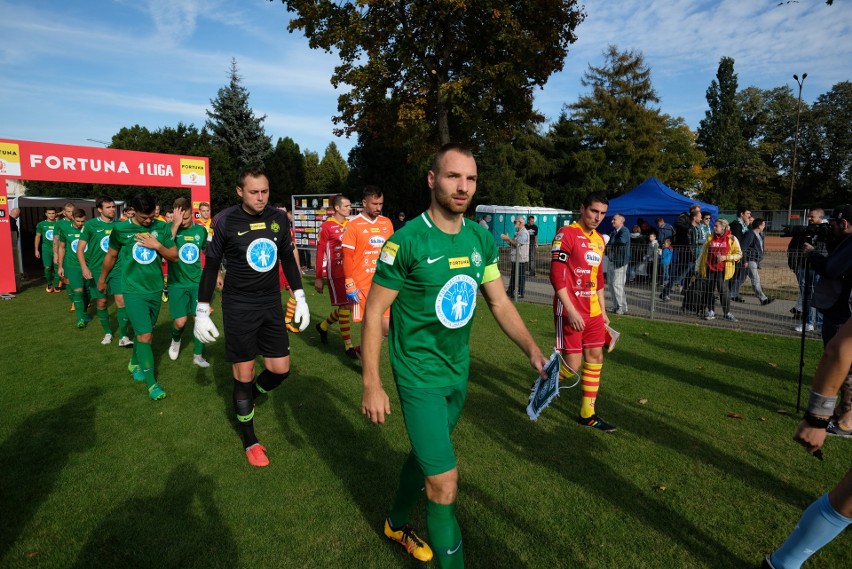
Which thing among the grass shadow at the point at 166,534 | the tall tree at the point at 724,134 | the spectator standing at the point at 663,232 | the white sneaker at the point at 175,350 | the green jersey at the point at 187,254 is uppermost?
the tall tree at the point at 724,134

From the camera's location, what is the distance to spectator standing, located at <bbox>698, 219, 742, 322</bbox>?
10.3 m

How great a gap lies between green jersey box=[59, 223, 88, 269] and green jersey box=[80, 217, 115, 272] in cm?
136

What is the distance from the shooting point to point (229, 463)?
4.32m

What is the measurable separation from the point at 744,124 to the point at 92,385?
7470 centimetres

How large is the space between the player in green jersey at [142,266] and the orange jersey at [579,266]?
4428 millimetres

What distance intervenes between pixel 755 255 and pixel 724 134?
168 ft

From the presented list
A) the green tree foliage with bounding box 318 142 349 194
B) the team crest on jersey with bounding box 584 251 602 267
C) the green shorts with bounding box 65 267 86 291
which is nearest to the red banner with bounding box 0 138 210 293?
the green shorts with bounding box 65 267 86 291

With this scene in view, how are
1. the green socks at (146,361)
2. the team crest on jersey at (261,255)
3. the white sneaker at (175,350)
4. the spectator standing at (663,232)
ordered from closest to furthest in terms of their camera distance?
the team crest on jersey at (261,255)
the green socks at (146,361)
the white sneaker at (175,350)
the spectator standing at (663,232)

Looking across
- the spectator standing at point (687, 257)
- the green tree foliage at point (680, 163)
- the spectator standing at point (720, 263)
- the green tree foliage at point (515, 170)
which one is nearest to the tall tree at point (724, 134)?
the green tree foliage at point (680, 163)

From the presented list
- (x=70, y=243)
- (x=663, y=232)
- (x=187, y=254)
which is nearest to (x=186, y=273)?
(x=187, y=254)

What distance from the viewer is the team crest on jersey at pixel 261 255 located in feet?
14.1

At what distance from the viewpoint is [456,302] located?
263 centimetres

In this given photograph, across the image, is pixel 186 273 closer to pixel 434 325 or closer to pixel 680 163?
pixel 434 325

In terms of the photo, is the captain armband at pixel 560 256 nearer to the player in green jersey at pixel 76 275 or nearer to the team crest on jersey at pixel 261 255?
the team crest on jersey at pixel 261 255
